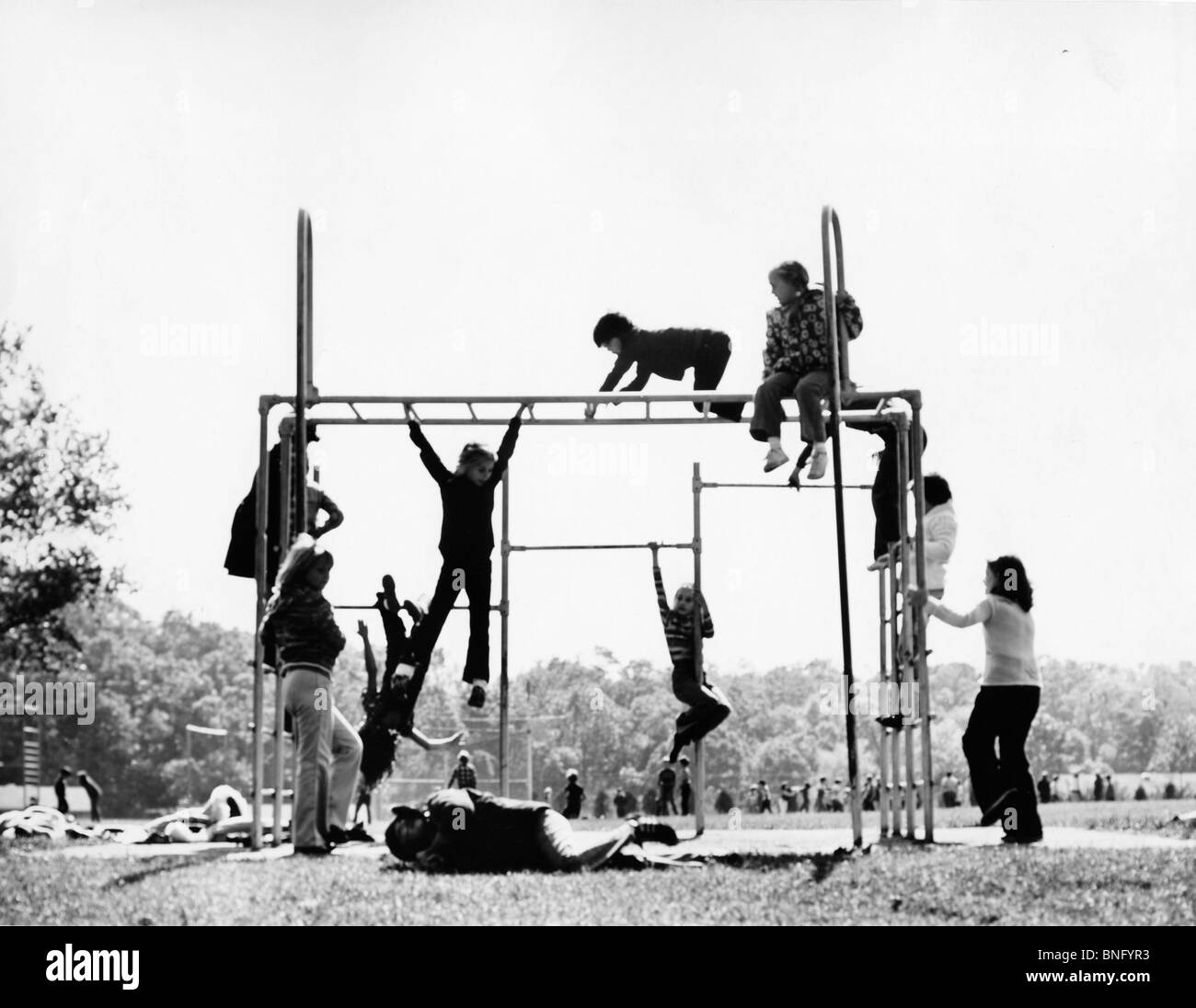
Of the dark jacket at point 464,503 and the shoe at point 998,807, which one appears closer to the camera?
the shoe at point 998,807

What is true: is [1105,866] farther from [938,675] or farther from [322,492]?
[938,675]

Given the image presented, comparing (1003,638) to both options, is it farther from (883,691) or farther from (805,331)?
(805,331)

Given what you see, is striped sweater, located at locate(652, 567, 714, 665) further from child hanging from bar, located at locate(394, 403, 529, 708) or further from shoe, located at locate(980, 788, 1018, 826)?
shoe, located at locate(980, 788, 1018, 826)

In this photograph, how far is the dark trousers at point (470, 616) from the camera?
923cm

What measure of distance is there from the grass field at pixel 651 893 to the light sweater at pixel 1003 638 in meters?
1.09

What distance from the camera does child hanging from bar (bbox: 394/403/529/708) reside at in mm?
9172

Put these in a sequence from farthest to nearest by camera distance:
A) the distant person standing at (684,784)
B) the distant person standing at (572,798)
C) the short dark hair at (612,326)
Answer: the distant person standing at (684,784), the distant person standing at (572,798), the short dark hair at (612,326)

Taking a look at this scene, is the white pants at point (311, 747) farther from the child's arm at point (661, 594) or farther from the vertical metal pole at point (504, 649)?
the child's arm at point (661, 594)

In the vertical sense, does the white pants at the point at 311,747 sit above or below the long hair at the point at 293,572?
below

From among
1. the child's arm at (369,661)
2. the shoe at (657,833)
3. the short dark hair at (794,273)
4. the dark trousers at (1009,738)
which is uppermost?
the short dark hair at (794,273)

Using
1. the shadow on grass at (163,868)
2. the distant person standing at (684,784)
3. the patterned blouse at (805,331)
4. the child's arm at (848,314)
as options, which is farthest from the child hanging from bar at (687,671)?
the distant person standing at (684,784)
